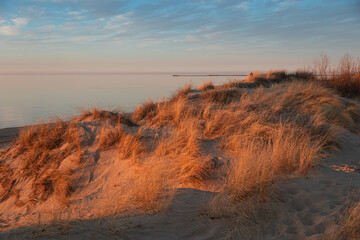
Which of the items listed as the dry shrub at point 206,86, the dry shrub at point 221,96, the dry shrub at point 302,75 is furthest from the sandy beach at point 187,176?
the dry shrub at point 302,75

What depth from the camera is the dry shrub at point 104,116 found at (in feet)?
22.1

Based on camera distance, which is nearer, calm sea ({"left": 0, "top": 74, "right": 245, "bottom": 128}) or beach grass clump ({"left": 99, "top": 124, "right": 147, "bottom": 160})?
beach grass clump ({"left": 99, "top": 124, "right": 147, "bottom": 160})

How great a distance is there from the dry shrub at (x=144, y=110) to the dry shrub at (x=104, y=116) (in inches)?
27.0

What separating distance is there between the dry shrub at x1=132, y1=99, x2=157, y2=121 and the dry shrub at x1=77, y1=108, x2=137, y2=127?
0.69 meters

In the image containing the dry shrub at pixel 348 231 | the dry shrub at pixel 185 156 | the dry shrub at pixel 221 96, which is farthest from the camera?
the dry shrub at pixel 221 96

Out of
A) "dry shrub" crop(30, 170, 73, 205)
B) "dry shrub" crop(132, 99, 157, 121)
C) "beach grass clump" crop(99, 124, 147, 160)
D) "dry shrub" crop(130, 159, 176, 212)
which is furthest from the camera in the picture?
"dry shrub" crop(132, 99, 157, 121)

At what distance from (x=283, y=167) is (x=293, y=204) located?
1078 millimetres

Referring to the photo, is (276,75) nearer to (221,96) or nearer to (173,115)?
(221,96)

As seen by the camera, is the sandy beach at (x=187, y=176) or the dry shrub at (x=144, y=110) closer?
the sandy beach at (x=187, y=176)

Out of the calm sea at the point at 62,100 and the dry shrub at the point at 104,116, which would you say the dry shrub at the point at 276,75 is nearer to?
the calm sea at the point at 62,100

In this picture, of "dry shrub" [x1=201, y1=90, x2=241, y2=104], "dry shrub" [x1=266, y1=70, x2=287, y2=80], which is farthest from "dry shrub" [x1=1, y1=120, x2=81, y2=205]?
"dry shrub" [x1=266, y1=70, x2=287, y2=80]

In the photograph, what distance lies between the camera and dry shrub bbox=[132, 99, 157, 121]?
770cm

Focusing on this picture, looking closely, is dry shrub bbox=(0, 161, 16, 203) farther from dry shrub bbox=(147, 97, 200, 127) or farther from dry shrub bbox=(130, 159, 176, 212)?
dry shrub bbox=(130, 159, 176, 212)

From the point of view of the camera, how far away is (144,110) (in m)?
7.99
